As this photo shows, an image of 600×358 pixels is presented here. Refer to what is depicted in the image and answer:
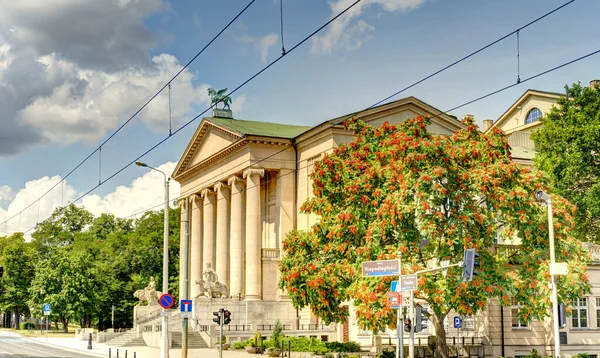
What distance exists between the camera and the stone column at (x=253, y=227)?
210 ft

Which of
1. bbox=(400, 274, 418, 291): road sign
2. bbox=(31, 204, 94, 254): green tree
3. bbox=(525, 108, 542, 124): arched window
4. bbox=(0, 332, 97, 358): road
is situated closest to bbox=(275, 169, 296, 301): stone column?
bbox=(0, 332, 97, 358): road

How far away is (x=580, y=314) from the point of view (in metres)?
45.4

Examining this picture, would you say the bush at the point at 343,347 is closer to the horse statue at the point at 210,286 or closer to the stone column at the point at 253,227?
the horse statue at the point at 210,286

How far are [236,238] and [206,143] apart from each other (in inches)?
449

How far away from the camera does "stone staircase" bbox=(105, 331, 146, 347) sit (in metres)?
57.5

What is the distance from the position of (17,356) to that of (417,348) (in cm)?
2318

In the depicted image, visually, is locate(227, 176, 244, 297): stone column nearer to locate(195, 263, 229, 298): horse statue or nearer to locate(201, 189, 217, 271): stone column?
locate(195, 263, 229, 298): horse statue

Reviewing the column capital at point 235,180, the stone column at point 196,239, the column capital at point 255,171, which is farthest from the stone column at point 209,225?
the column capital at point 255,171

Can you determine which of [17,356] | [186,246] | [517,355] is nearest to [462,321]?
[517,355]

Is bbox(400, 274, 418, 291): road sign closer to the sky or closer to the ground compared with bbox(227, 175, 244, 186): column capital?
closer to the ground

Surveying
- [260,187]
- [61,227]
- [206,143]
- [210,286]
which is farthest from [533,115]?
[61,227]

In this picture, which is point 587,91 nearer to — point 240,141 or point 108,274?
point 240,141

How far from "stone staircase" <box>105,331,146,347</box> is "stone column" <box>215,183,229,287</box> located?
11.3m

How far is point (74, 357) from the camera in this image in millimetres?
46000
